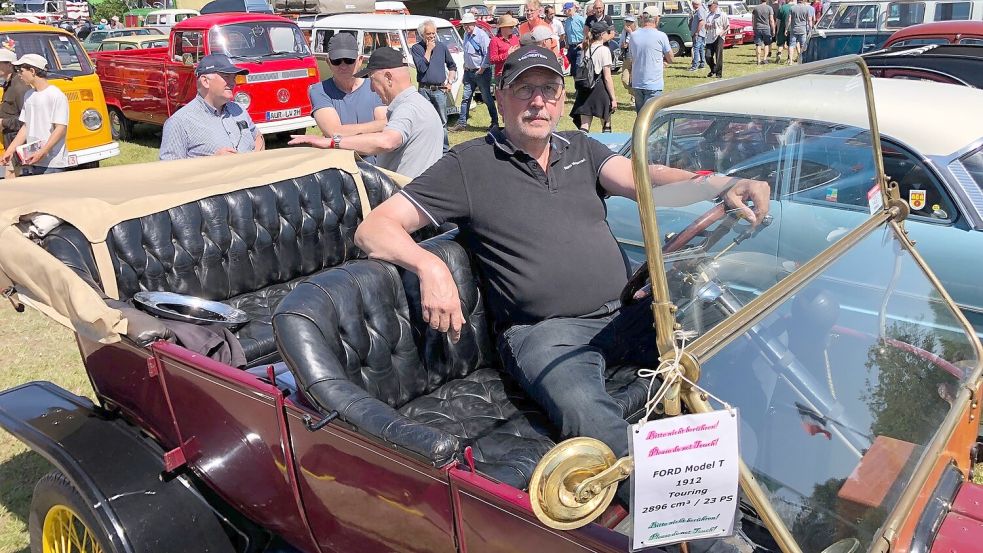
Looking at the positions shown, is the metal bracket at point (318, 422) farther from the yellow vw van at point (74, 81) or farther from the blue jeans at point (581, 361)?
the yellow vw van at point (74, 81)

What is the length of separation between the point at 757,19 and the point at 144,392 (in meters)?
18.4

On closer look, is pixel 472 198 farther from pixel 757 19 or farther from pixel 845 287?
pixel 757 19

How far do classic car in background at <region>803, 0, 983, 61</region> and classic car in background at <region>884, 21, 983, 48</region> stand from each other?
13.3 feet

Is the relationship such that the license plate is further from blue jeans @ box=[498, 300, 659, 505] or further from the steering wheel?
the steering wheel

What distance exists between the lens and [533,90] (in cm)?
271

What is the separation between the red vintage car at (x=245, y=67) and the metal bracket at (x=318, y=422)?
8.93 meters

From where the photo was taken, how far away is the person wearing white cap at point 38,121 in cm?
622

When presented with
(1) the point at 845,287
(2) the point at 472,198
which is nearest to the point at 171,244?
(2) the point at 472,198

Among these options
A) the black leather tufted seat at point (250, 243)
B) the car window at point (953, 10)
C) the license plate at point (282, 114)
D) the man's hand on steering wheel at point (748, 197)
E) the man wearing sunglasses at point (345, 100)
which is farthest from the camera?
the car window at point (953, 10)

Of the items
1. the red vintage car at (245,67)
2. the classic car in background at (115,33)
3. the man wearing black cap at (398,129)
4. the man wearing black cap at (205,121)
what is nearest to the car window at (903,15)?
the red vintage car at (245,67)

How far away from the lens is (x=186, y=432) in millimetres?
2516

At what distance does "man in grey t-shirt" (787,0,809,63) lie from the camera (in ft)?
57.2

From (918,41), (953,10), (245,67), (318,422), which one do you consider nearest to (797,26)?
(953,10)

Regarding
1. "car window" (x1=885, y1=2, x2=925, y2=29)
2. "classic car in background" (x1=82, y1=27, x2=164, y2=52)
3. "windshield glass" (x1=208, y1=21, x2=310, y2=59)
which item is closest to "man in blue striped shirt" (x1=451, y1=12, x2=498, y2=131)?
"windshield glass" (x1=208, y1=21, x2=310, y2=59)
